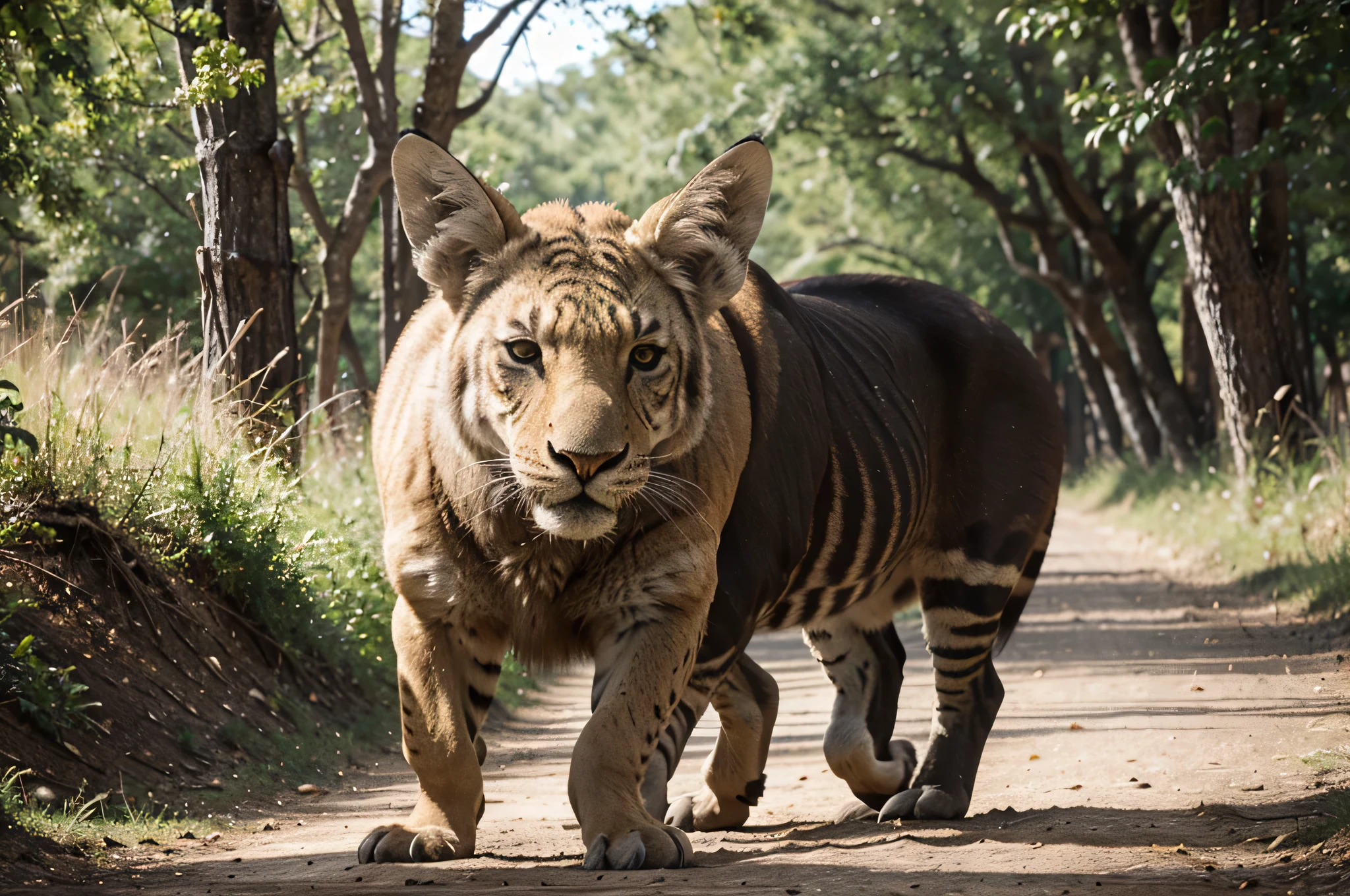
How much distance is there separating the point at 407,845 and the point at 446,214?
6.65 feet

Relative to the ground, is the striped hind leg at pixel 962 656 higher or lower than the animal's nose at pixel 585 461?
lower

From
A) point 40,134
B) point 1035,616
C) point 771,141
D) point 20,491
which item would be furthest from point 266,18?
point 771,141

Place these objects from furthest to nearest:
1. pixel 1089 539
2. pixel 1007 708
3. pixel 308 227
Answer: pixel 1089 539 < pixel 308 227 < pixel 1007 708

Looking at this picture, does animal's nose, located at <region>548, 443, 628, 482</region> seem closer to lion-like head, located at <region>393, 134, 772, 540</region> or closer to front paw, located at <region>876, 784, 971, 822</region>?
lion-like head, located at <region>393, 134, 772, 540</region>

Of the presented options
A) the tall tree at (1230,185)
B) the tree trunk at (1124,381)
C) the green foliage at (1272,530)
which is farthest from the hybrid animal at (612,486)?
the tree trunk at (1124,381)

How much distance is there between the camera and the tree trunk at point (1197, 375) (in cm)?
2117

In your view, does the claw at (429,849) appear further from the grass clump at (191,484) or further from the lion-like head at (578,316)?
the grass clump at (191,484)

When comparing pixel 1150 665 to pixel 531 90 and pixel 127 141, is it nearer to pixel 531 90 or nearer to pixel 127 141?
pixel 127 141

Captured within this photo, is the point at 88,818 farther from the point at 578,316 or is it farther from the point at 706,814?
the point at 578,316

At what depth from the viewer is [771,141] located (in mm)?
22828

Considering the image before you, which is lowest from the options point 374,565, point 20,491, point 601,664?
point 374,565

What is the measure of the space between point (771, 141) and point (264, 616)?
55.6 feet

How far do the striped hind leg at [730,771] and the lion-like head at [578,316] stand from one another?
67.5 inches

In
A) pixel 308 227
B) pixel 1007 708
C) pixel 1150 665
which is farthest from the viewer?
pixel 308 227
